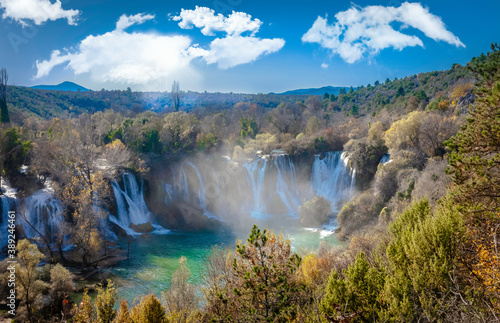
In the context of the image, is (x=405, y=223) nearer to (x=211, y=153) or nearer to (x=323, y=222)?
(x=323, y=222)

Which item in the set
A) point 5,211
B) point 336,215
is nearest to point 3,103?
point 5,211

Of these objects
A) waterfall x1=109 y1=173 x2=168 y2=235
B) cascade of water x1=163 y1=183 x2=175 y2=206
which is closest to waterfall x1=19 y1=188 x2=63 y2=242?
waterfall x1=109 y1=173 x2=168 y2=235

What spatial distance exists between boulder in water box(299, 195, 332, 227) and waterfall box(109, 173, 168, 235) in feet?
48.3

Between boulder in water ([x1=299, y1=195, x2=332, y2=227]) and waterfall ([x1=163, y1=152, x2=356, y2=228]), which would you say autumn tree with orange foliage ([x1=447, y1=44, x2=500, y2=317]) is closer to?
boulder in water ([x1=299, y1=195, x2=332, y2=227])

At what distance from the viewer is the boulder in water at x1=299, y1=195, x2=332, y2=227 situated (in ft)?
107

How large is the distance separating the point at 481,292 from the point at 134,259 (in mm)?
22078

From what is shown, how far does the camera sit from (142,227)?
103ft

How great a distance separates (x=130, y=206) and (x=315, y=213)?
1917 cm

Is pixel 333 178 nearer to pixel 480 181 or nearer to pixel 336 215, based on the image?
pixel 336 215

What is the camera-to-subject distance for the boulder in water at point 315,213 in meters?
32.6

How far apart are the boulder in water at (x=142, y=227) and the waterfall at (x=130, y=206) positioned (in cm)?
33

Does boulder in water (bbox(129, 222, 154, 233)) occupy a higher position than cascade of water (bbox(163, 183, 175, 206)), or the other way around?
cascade of water (bbox(163, 183, 175, 206))

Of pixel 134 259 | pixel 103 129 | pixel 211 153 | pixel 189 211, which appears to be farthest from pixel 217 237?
pixel 103 129

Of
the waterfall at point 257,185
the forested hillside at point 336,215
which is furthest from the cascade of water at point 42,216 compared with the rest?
the waterfall at point 257,185
